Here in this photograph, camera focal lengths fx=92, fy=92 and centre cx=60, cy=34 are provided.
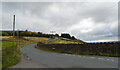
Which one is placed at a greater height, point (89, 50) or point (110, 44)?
point (110, 44)

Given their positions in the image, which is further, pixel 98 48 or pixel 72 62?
pixel 98 48

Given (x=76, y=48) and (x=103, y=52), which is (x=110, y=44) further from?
(x=76, y=48)

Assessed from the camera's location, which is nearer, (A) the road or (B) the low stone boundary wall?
(A) the road

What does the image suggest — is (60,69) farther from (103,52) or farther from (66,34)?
(66,34)

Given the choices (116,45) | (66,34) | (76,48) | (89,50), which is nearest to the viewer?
(116,45)

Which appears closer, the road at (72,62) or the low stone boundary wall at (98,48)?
the road at (72,62)

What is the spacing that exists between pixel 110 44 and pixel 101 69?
9763 millimetres

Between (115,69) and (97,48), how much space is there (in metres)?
10.4

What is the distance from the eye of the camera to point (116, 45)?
44.7 ft

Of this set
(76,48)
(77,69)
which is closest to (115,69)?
(77,69)

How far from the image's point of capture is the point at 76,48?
20125mm

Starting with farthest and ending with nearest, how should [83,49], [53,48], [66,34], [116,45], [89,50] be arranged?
[66,34] < [53,48] < [83,49] < [89,50] < [116,45]

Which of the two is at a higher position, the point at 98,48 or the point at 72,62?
the point at 98,48

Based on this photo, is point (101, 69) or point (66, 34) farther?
point (66, 34)
